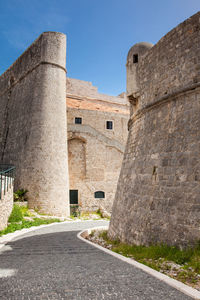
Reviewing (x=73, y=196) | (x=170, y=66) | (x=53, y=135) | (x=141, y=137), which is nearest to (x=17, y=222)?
(x=53, y=135)

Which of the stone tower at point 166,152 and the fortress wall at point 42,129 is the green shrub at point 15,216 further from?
the stone tower at point 166,152

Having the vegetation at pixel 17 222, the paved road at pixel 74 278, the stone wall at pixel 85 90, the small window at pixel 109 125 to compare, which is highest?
the stone wall at pixel 85 90

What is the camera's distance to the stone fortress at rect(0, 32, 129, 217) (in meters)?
16.7

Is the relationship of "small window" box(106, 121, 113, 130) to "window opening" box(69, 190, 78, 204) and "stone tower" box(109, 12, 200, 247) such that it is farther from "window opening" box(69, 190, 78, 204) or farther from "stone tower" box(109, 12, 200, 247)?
"stone tower" box(109, 12, 200, 247)

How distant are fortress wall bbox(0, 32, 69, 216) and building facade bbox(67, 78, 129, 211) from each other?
4866 mm

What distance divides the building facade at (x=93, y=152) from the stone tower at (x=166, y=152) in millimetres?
14399

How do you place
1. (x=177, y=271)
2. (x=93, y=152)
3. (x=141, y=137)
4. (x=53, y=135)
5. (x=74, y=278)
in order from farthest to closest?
(x=93, y=152)
(x=53, y=135)
(x=141, y=137)
(x=177, y=271)
(x=74, y=278)

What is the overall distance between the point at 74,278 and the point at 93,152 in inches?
766

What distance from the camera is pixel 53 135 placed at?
57.0ft

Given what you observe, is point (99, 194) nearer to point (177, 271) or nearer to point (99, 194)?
point (99, 194)

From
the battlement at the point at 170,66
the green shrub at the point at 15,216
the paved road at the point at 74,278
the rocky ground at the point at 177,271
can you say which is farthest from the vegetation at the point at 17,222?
the battlement at the point at 170,66

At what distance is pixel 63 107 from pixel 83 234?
35.9 feet

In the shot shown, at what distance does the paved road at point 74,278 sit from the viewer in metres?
3.41

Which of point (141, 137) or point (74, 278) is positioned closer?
point (74, 278)
